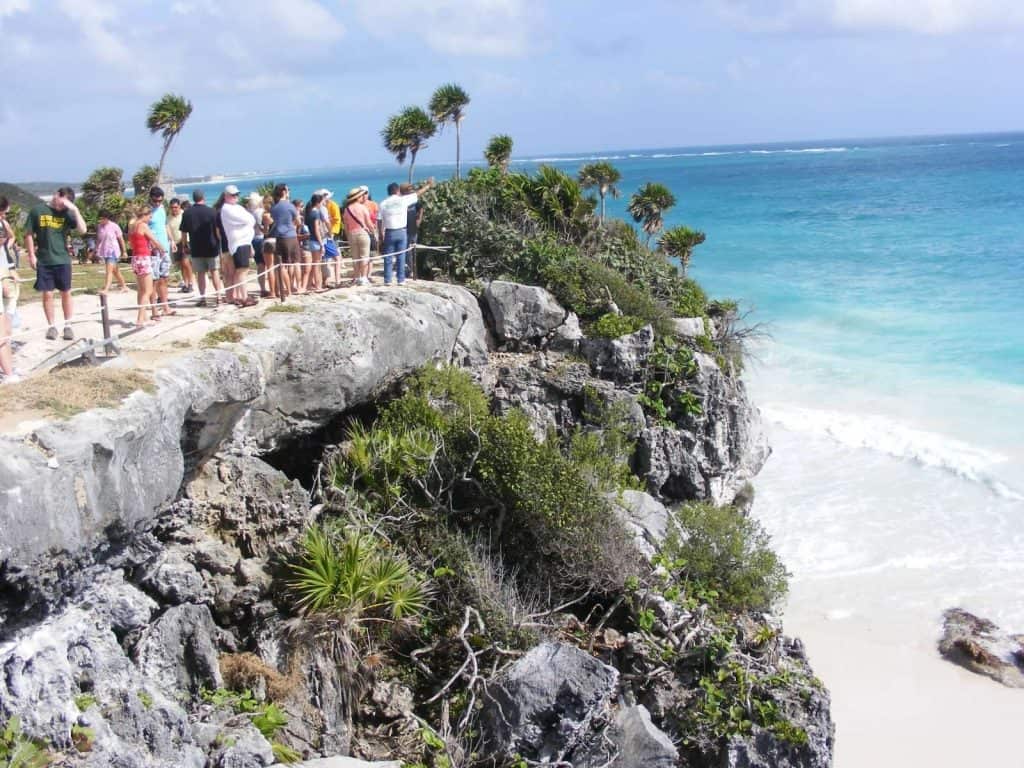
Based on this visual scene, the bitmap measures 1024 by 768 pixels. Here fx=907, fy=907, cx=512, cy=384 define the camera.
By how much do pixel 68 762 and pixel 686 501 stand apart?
36.4 ft

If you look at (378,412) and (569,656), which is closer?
(569,656)

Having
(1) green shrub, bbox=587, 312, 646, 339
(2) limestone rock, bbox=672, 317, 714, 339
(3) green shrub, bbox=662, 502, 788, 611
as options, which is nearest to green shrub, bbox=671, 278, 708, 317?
(2) limestone rock, bbox=672, 317, 714, 339

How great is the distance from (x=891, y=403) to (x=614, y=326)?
12.5 metres

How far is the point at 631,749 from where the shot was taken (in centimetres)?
919

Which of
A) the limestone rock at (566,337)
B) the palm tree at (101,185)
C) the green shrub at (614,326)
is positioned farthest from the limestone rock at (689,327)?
the palm tree at (101,185)

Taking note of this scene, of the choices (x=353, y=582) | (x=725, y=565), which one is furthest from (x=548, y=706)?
(x=725, y=565)

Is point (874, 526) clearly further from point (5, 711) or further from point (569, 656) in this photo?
point (5, 711)

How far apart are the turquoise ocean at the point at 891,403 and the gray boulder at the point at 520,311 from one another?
6.35m

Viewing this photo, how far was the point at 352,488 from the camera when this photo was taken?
11.5 metres

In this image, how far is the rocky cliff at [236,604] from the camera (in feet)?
22.7

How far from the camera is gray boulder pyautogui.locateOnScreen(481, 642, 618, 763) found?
913 centimetres

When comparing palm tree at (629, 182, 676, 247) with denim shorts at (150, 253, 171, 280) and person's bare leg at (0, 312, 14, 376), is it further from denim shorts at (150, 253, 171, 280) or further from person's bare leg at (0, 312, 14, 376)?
person's bare leg at (0, 312, 14, 376)

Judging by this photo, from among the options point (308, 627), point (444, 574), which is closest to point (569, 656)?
point (444, 574)

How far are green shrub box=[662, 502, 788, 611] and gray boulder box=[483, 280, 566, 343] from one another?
5.15 meters
